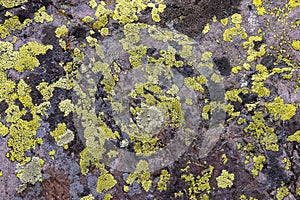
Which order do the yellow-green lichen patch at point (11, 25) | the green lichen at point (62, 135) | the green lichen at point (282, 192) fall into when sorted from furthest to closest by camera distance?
the yellow-green lichen patch at point (11, 25) < the green lichen at point (62, 135) < the green lichen at point (282, 192)

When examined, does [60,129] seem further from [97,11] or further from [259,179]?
[259,179]

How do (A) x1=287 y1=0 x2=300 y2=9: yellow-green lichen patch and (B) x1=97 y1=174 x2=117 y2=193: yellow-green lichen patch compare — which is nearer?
(B) x1=97 y1=174 x2=117 y2=193: yellow-green lichen patch

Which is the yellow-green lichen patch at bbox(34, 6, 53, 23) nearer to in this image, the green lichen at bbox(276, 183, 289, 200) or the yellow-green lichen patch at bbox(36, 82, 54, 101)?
the yellow-green lichen patch at bbox(36, 82, 54, 101)

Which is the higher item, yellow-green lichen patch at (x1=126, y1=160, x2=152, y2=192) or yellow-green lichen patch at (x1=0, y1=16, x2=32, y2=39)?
yellow-green lichen patch at (x1=0, y1=16, x2=32, y2=39)

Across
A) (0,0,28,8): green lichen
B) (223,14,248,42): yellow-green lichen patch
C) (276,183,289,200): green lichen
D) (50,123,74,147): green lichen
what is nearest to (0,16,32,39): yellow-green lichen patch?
(0,0,28,8): green lichen

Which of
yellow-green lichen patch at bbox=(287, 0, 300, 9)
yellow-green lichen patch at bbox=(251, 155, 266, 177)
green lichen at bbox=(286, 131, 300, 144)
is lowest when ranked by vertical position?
yellow-green lichen patch at bbox=(251, 155, 266, 177)

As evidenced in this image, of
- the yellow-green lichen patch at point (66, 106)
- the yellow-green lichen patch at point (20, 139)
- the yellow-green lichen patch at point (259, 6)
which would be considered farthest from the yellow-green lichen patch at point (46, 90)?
the yellow-green lichen patch at point (259, 6)

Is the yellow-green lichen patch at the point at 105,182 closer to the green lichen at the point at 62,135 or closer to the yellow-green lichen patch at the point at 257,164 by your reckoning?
the green lichen at the point at 62,135
